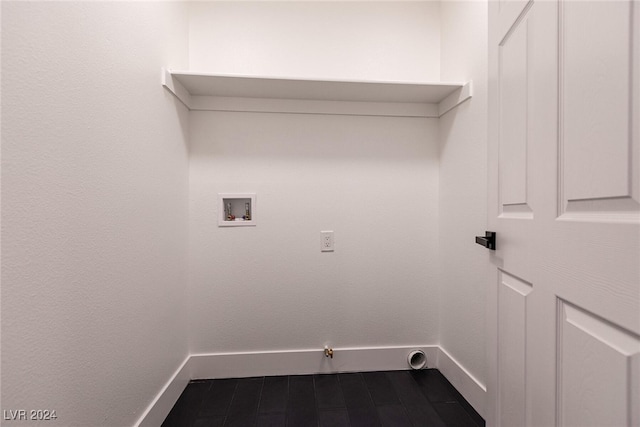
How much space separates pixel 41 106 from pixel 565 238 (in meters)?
1.36

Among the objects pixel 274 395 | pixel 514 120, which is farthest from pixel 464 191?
pixel 274 395

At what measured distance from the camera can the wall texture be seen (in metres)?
1.64

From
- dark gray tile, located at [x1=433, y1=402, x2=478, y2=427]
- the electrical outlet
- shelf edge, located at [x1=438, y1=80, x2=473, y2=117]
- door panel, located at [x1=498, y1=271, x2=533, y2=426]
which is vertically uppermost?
shelf edge, located at [x1=438, y1=80, x2=473, y2=117]

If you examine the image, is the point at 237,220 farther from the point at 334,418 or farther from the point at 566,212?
the point at 566,212

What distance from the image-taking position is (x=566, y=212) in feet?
2.09

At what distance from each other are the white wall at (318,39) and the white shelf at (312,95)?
18 cm

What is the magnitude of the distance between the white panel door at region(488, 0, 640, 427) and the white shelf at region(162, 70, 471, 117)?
60 centimetres

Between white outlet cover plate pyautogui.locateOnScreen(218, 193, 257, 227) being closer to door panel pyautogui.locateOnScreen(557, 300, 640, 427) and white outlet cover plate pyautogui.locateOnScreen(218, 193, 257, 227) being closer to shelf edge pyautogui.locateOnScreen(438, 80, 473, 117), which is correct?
shelf edge pyautogui.locateOnScreen(438, 80, 473, 117)

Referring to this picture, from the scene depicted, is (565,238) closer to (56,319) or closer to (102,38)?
(56,319)

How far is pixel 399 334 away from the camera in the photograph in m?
1.73

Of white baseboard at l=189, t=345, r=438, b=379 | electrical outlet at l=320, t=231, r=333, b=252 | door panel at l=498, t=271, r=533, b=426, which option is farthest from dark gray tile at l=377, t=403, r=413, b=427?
electrical outlet at l=320, t=231, r=333, b=252

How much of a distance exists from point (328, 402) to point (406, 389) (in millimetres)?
471

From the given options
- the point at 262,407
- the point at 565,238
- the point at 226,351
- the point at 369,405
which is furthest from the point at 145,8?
the point at 369,405

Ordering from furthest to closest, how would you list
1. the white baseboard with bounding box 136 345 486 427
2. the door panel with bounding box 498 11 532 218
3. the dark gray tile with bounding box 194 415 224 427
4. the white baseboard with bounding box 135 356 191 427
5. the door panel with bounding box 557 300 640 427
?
1. the white baseboard with bounding box 136 345 486 427
2. the dark gray tile with bounding box 194 415 224 427
3. the white baseboard with bounding box 135 356 191 427
4. the door panel with bounding box 498 11 532 218
5. the door panel with bounding box 557 300 640 427
